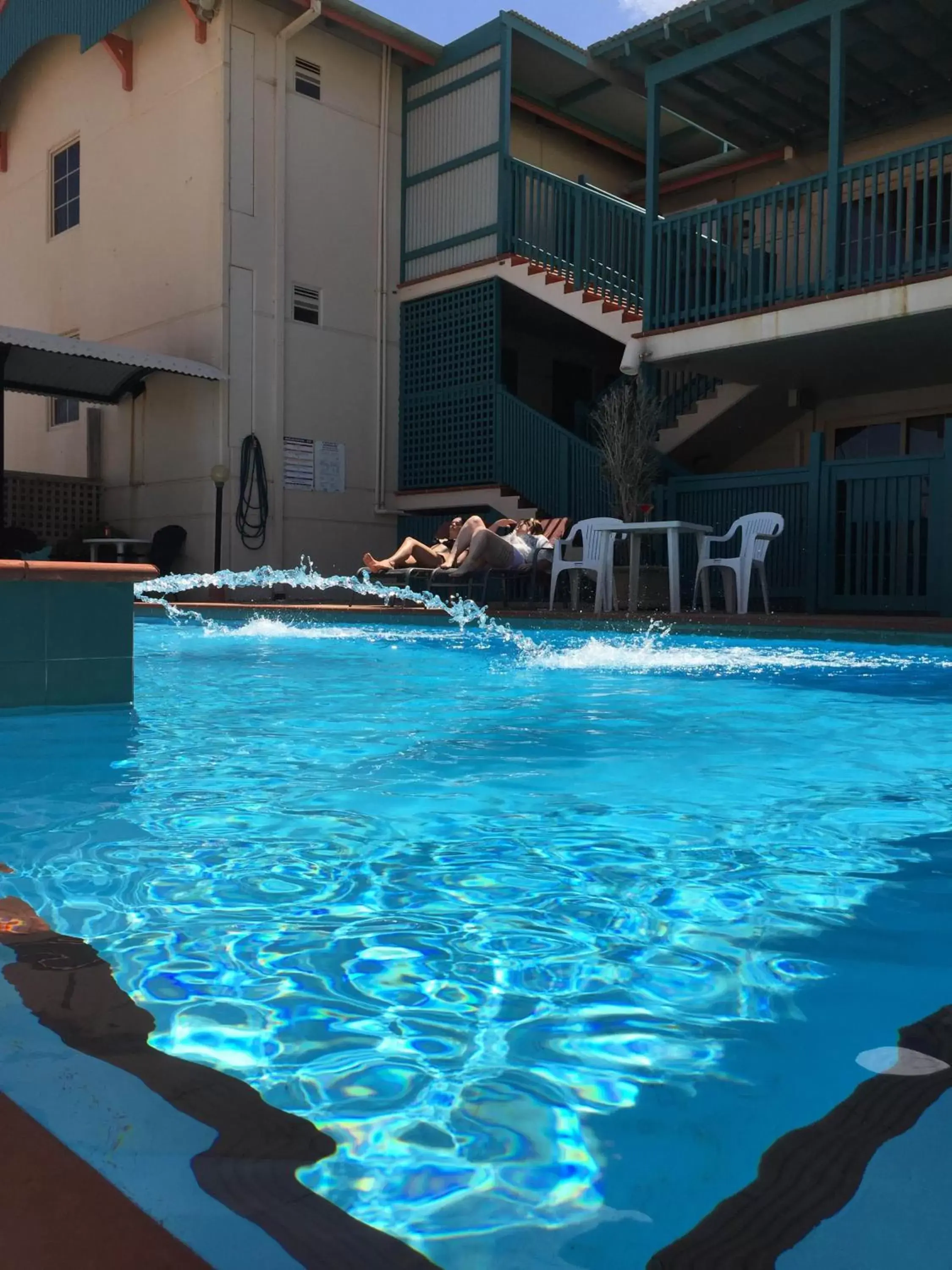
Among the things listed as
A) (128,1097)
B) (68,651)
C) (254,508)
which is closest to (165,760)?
(68,651)

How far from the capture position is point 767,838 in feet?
7.32

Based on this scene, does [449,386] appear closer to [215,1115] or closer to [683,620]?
[683,620]

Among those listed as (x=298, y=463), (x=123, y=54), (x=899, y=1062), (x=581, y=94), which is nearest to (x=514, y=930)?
(x=899, y=1062)

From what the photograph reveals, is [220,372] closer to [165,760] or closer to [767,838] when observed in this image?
[165,760]

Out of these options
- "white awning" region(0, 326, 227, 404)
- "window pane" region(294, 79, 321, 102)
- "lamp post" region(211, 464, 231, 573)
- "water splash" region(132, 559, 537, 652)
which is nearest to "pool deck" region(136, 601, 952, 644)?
"water splash" region(132, 559, 537, 652)

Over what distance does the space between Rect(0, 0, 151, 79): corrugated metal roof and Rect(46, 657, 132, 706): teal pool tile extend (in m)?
11.0

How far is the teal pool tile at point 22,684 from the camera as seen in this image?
3.79 meters

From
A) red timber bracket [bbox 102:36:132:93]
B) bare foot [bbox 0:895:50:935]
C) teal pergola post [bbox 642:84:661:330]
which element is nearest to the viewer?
bare foot [bbox 0:895:50:935]

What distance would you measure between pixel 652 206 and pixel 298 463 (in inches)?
195

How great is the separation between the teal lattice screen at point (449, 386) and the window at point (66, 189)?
204 inches

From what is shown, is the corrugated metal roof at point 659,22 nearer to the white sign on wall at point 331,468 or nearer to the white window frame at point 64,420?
the white sign on wall at point 331,468

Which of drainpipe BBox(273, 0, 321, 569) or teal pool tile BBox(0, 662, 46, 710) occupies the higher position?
drainpipe BBox(273, 0, 321, 569)

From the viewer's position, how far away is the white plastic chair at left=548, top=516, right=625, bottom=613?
9.74m

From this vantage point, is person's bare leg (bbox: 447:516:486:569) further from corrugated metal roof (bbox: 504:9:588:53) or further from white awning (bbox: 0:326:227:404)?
corrugated metal roof (bbox: 504:9:588:53)
